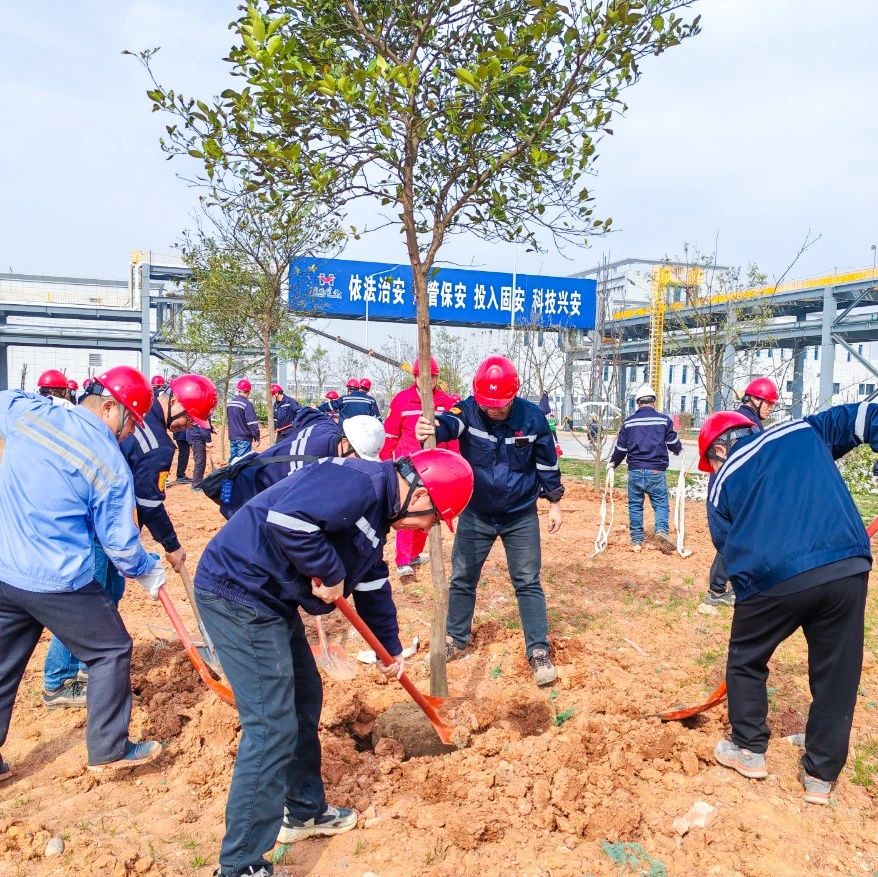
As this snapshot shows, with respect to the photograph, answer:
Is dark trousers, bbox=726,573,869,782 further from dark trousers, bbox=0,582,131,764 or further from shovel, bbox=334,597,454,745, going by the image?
dark trousers, bbox=0,582,131,764

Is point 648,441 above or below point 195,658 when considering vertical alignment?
above

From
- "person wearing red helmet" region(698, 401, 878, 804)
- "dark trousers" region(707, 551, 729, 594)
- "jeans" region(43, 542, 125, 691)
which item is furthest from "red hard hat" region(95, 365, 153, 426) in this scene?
"dark trousers" region(707, 551, 729, 594)

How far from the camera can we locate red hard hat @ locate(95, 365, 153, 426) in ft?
11.5

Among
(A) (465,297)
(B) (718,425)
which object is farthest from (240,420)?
(A) (465,297)

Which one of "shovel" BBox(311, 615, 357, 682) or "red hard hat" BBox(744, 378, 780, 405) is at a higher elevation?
"red hard hat" BBox(744, 378, 780, 405)

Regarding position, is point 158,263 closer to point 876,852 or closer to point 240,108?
point 240,108

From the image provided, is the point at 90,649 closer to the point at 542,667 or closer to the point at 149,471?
the point at 149,471

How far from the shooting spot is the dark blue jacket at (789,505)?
3014mm

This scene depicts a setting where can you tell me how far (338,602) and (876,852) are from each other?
2370mm

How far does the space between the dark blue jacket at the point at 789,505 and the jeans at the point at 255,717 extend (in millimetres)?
2010

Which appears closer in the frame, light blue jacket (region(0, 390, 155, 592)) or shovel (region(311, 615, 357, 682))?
light blue jacket (region(0, 390, 155, 592))

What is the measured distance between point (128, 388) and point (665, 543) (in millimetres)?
6475

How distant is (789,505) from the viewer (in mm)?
3053

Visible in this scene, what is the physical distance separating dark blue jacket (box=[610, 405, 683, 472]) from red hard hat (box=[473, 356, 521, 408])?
3792 mm
